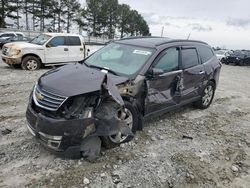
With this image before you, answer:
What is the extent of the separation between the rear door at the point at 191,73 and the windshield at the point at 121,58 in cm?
104

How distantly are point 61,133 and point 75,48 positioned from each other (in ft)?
31.3

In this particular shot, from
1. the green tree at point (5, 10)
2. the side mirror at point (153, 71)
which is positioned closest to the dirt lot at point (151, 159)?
the side mirror at point (153, 71)

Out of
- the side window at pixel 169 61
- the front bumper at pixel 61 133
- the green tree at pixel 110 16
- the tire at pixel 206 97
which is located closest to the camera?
the front bumper at pixel 61 133

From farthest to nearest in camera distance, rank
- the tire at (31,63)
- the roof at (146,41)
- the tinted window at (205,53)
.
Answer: the tire at (31,63), the tinted window at (205,53), the roof at (146,41)

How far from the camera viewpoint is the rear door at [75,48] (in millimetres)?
12461

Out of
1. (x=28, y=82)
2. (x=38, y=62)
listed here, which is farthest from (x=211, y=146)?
(x=38, y=62)

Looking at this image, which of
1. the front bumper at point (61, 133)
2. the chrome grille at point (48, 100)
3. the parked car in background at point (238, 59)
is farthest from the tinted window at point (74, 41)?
the parked car in background at point (238, 59)

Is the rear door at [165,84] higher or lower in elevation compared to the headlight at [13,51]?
higher

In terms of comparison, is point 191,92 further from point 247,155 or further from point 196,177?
point 196,177

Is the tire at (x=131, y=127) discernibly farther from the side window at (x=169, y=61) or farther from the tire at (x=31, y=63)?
the tire at (x=31, y=63)

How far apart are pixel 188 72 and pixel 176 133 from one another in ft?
4.36

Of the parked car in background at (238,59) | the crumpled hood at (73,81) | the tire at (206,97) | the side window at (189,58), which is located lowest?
the parked car in background at (238,59)

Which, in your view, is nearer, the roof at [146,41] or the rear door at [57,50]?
the roof at [146,41]

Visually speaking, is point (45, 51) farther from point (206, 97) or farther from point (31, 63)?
point (206, 97)
